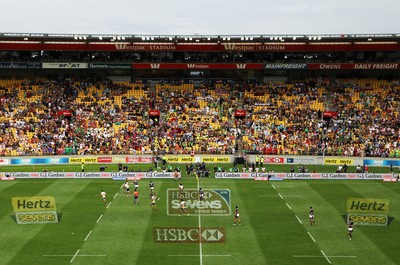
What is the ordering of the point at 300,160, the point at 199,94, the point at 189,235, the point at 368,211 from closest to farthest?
the point at 189,235
the point at 368,211
the point at 300,160
the point at 199,94

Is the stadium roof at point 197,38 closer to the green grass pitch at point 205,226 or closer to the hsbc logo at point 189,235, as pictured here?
the green grass pitch at point 205,226

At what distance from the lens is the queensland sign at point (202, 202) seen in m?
43.4

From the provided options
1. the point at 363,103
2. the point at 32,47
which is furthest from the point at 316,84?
the point at 32,47

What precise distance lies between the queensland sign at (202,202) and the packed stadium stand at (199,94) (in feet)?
71.1

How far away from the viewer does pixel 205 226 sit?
39438mm

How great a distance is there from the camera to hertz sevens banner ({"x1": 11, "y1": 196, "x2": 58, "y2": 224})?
36406 millimetres

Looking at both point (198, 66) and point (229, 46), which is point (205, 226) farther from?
point (229, 46)

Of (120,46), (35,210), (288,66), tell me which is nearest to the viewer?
(35,210)

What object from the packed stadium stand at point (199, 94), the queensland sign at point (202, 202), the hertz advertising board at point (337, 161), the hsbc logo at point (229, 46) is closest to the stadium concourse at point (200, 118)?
the packed stadium stand at point (199, 94)

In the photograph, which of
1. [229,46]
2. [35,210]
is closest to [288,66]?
[229,46]

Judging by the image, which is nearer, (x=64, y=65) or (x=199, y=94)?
(x=64, y=65)

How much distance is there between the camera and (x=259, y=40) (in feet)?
266

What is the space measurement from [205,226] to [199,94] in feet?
147

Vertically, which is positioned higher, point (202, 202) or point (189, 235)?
point (202, 202)
